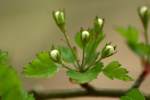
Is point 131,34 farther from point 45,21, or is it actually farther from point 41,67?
point 45,21

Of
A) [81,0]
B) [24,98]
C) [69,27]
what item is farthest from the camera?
[81,0]

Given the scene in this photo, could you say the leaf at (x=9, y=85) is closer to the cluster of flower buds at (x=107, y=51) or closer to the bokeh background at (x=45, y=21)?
the cluster of flower buds at (x=107, y=51)

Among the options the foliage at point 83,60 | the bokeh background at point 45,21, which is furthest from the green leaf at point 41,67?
the bokeh background at point 45,21

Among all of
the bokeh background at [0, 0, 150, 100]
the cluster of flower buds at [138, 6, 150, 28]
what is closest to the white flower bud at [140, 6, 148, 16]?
the cluster of flower buds at [138, 6, 150, 28]

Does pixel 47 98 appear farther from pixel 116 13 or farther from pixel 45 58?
pixel 116 13

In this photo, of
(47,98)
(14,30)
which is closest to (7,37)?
(14,30)

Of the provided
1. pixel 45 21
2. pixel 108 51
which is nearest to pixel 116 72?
pixel 108 51
